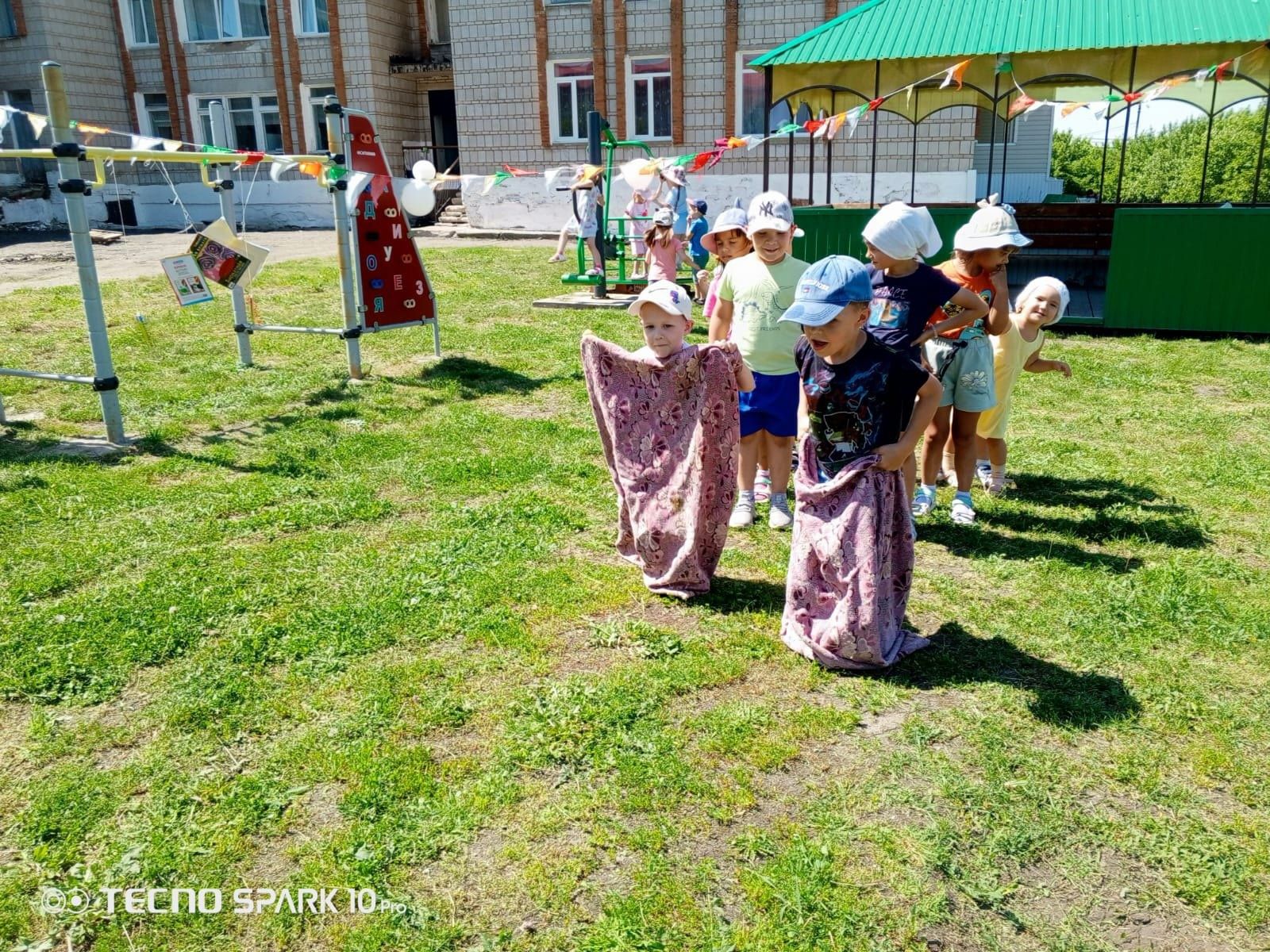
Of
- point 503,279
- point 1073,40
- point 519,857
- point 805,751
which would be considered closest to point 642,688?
point 805,751

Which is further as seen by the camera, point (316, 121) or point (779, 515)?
point (316, 121)

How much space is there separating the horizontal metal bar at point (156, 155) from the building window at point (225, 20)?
21.9 m

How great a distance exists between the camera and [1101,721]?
3.59 metres

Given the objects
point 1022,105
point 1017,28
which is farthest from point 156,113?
point 1022,105

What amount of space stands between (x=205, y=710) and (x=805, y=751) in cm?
219

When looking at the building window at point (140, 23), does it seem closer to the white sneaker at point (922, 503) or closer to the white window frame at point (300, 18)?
the white window frame at point (300, 18)

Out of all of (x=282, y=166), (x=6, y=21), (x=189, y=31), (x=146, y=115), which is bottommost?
(x=282, y=166)

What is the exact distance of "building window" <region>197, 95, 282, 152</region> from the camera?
27.8 meters

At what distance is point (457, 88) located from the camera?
24.5 metres

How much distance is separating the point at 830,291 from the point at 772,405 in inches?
68.2

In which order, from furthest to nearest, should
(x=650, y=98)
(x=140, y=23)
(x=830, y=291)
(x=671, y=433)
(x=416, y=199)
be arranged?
(x=140, y=23) < (x=650, y=98) < (x=416, y=199) < (x=671, y=433) < (x=830, y=291)

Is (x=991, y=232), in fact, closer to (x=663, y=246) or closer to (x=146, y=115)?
(x=663, y=246)

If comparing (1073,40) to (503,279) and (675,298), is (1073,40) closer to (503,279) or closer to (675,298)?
(503,279)

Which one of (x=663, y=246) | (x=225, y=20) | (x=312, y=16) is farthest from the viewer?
(x=225, y=20)
